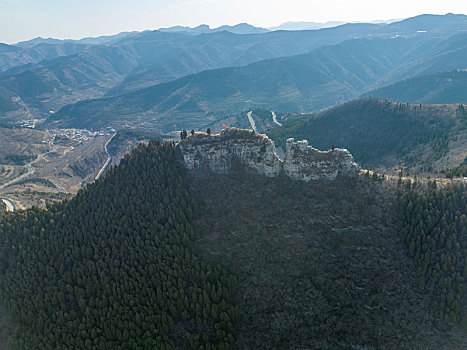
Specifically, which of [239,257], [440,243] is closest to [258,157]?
[239,257]

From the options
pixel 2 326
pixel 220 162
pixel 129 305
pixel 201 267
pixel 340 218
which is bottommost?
pixel 2 326

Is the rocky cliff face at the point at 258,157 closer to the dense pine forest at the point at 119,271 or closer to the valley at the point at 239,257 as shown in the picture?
the valley at the point at 239,257

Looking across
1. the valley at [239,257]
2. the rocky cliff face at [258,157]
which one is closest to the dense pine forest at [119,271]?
the valley at [239,257]

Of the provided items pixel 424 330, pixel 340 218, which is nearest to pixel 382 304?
pixel 424 330

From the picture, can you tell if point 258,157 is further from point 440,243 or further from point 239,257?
point 440,243

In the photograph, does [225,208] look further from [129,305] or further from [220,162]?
[129,305]

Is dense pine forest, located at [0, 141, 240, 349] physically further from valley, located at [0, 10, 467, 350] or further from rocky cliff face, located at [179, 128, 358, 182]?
rocky cliff face, located at [179, 128, 358, 182]
